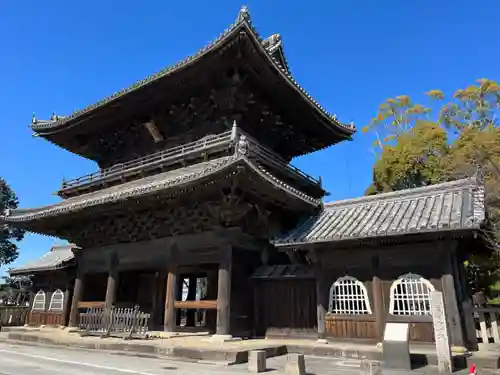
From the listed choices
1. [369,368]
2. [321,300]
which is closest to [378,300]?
[321,300]

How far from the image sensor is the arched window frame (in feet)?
72.1

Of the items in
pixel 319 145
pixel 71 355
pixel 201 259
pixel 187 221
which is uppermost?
pixel 319 145

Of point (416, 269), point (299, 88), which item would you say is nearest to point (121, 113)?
point (299, 88)

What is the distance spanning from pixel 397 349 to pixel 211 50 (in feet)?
36.8

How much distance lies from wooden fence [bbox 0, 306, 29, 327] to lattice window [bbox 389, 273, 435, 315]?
2373cm

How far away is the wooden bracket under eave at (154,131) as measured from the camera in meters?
18.2

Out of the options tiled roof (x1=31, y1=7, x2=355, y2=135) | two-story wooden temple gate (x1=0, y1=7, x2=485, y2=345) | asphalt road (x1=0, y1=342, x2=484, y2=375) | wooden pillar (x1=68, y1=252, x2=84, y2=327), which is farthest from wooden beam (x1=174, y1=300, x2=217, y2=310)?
tiled roof (x1=31, y1=7, x2=355, y2=135)

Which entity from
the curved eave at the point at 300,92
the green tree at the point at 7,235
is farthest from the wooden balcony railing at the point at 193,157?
the green tree at the point at 7,235

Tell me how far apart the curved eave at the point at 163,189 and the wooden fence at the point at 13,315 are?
408 inches

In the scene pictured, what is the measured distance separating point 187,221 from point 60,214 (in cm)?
610

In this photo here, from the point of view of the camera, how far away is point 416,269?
37.1ft

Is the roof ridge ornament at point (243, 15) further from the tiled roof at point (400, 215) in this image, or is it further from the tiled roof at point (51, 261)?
the tiled roof at point (51, 261)

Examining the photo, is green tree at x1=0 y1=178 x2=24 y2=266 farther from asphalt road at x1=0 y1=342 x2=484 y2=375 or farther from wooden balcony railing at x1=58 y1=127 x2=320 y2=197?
asphalt road at x1=0 y1=342 x2=484 y2=375

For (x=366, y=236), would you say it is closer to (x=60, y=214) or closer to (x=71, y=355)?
(x=71, y=355)
